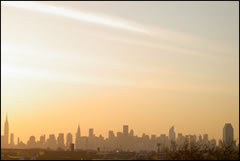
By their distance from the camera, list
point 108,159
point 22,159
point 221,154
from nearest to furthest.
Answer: point 22,159, point 108,159, point 221,154

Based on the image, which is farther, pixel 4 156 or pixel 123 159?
pixel 123 159

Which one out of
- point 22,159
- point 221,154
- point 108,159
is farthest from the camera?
point 221,154

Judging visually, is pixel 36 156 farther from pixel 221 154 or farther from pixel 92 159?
pixel 221 154

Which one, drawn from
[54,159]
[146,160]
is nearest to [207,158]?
[146,160]

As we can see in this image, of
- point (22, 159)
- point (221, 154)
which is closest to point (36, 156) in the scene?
point (22, 159)

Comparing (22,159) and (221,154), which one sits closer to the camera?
(22,159)

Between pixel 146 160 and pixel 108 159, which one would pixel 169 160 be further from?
pixel 108 159

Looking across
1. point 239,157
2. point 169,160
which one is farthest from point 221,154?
point 169,160
